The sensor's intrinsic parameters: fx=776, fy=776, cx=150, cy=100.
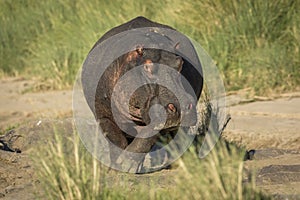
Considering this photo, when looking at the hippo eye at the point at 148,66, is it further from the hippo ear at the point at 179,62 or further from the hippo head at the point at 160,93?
the hippo ear at the point at 179,62

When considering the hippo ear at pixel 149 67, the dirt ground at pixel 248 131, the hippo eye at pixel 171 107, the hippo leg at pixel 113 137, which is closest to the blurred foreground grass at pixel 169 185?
the dirt ground at pixel 248 131

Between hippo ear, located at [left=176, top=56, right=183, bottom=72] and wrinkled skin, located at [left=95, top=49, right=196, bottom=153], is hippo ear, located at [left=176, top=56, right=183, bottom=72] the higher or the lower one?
the higher one

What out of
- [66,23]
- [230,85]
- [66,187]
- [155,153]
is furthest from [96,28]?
[66,187]

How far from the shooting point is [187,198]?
406 cm

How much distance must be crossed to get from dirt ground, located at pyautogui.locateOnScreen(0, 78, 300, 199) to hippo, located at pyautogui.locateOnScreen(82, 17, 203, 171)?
678mm

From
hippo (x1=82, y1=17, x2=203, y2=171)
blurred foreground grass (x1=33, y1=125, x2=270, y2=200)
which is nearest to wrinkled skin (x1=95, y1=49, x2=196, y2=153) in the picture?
hippo (x1=82, y1=17, x2=203, y2=171)

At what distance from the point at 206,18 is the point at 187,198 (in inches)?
268

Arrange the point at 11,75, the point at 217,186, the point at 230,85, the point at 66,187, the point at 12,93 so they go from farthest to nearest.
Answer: the point at 11,75
the point at 12,93
the point at 230,85
the point at 66,187
the point at 217,186

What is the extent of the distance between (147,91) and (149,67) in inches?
7.0

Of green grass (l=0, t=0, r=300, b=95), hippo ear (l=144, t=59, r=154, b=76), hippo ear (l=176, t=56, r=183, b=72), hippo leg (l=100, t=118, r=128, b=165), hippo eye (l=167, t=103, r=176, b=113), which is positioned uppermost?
green grass (l=0, t=0, r=300, b=95)

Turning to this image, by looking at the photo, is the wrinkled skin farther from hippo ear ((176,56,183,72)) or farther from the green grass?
the green grass

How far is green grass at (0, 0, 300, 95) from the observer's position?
9727 mm

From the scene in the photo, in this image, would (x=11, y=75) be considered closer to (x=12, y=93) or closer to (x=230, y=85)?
(x=12, y=93)

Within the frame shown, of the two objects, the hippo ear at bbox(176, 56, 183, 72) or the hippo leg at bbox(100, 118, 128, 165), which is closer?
the hippo ear at bbox(176, 56, 183, 72)
